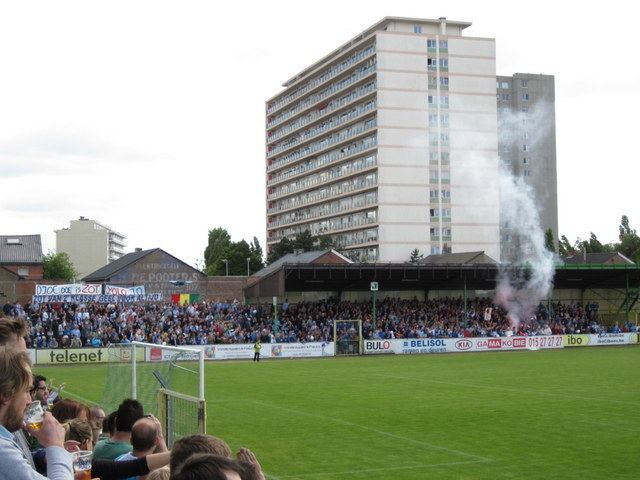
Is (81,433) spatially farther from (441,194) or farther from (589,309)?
(441,194)

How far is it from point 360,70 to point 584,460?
9074cm

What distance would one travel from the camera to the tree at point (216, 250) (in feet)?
396

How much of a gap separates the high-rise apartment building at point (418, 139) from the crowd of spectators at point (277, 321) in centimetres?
3343

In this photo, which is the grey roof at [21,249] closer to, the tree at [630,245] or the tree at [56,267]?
the tree at [56,267]

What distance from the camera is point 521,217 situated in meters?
114

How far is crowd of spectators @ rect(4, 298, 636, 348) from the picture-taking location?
5056 centimetres

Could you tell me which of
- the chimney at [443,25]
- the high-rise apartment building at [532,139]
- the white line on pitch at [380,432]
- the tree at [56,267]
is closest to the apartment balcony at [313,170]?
the chimney at [443,25]

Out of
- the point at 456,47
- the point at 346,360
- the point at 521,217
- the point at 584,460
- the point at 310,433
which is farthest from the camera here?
the point at 521,217

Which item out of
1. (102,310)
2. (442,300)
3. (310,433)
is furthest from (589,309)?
(310,433)

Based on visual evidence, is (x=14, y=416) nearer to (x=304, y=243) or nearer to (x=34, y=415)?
(x=34, y=415)

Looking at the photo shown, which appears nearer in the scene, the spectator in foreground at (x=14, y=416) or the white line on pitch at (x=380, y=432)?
the spectator in foreground at (x=14, y=416)

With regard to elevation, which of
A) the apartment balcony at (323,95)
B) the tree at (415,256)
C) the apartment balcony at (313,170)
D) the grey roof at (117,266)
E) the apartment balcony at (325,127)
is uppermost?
the apartment balcony at (323,95)

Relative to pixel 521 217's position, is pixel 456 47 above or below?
above

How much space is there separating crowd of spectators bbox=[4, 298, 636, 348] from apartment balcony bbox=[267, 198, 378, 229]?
37.0 meters
